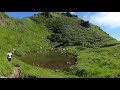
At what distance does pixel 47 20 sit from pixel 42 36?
29366 millimetres

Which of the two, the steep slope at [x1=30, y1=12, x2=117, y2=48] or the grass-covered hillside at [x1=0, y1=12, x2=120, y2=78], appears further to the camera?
the steep slope at [x1=30, y1=12, x2=117, y2=48]

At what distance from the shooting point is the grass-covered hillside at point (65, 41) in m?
77.3

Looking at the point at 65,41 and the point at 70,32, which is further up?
the point at 70,32

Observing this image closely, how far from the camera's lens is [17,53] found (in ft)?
319

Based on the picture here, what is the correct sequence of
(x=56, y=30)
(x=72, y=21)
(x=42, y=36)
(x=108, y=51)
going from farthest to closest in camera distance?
(x=72, y=21) < (x=56, y=30) < (x=42, y=36) < (x=108, y=51)

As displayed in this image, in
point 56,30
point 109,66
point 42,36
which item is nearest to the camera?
point 109,66

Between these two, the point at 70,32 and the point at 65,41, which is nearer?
the point at 65,41

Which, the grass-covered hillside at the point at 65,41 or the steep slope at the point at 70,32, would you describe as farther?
the steep slope at the point at 70,32

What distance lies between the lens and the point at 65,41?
147 meters

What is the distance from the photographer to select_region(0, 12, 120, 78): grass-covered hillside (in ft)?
254
